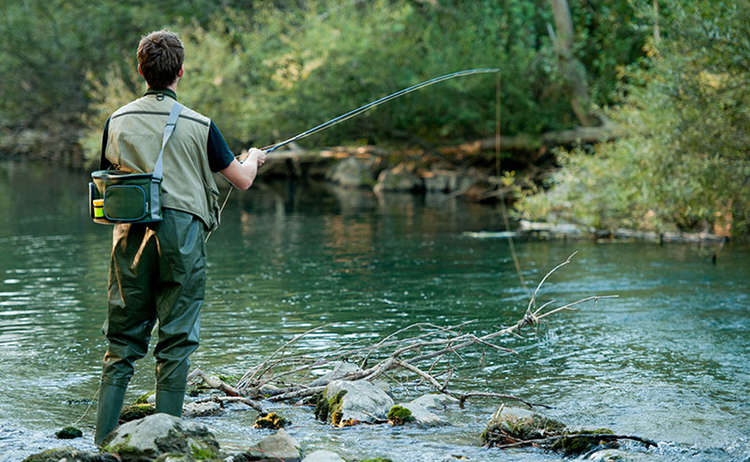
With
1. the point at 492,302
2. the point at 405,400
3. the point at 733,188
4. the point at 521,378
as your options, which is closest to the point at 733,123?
the point at 733,188

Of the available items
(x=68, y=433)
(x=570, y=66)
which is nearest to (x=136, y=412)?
(x=68, y=433)

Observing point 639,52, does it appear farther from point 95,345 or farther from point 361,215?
point 95,345

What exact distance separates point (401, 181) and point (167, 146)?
23437mm

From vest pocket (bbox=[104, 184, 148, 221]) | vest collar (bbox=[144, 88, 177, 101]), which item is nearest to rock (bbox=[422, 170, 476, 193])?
vest collar (bbox=[144, 88, 177, 101])

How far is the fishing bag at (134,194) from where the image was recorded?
424 cm

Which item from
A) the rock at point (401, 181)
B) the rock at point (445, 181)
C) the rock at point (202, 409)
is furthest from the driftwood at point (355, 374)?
the rock at point (401, 181)

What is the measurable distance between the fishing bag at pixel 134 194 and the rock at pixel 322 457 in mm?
1325

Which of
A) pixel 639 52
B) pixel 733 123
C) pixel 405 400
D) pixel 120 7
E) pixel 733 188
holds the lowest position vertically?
pixel 405 400

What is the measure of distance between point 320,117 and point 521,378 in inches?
723

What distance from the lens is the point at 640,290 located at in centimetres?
1048

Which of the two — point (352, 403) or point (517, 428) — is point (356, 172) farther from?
point (517, 428)

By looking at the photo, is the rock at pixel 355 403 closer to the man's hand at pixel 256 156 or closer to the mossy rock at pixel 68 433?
the mossy rock at pixel 68 433

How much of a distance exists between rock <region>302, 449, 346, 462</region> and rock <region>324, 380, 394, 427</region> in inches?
32.9

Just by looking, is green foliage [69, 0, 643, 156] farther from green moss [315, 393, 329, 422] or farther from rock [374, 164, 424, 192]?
green moss [315, 393, 329, 422]
